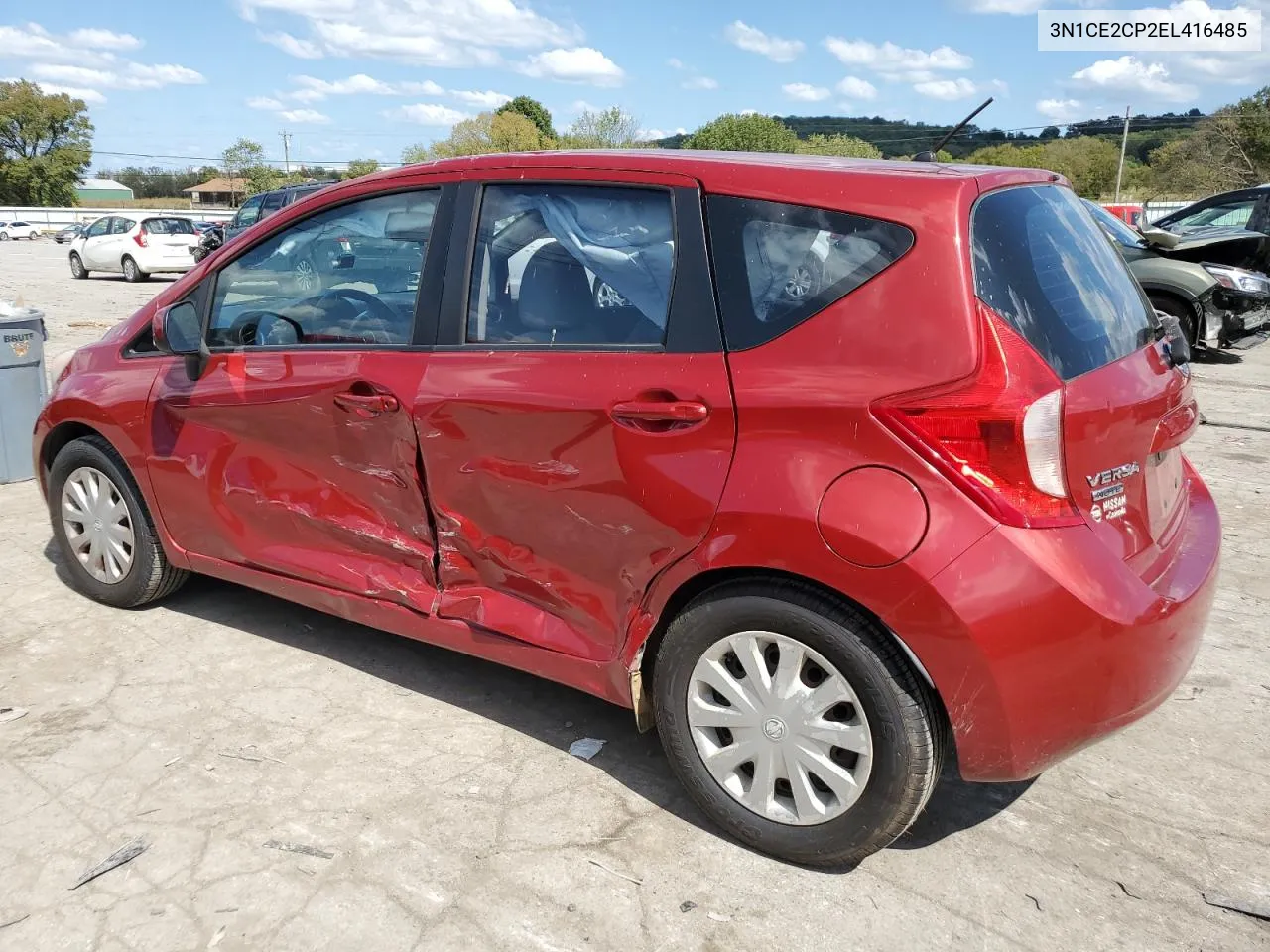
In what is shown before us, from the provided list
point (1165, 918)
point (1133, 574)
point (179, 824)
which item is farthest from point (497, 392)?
point (1165, 918)

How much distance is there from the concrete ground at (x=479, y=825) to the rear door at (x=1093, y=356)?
89 cm

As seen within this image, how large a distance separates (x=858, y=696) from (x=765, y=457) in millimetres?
630

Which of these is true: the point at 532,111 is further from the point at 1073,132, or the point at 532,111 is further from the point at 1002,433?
the point at 1002,433

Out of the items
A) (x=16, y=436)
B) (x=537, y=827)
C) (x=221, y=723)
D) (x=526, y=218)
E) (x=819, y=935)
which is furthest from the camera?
(x=16, y=436)

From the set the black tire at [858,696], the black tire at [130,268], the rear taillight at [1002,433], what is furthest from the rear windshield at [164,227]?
the rear taillight at [1002,433]

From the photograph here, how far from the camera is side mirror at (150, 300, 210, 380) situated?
3.87 m

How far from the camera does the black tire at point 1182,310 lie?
10.6 m

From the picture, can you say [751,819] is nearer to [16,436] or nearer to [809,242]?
[809,242]

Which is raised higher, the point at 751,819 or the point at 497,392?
the point at 497,392

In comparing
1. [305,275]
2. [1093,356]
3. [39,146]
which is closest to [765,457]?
[1093,356]

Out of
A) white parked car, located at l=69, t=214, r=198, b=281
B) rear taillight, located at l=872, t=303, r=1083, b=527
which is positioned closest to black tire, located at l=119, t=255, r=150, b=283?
white parked car, located at l=69, t=214, r=198, b=281

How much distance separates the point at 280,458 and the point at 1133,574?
2757mm

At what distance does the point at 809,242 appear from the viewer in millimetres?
2611

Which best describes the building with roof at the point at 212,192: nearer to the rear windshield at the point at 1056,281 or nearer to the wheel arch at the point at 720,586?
the wheel arch at the point at 720,586
